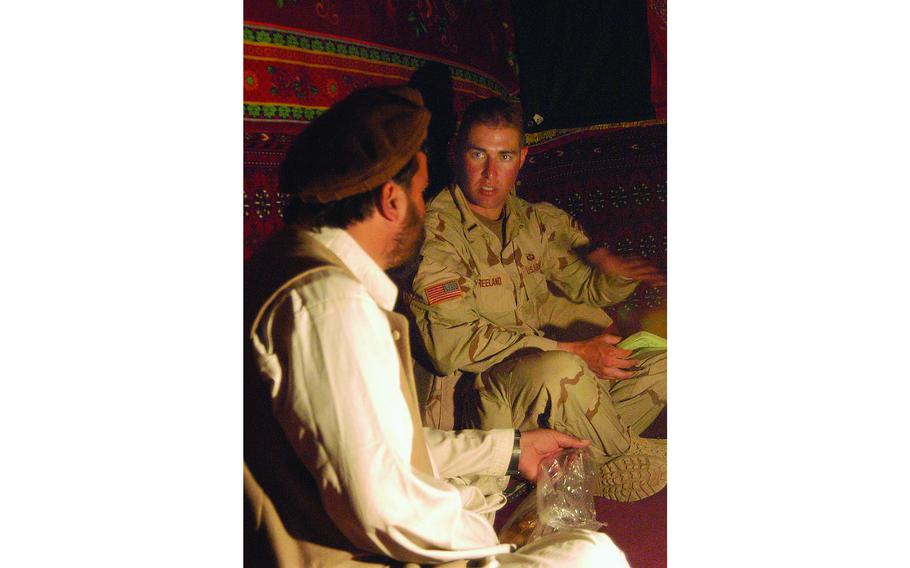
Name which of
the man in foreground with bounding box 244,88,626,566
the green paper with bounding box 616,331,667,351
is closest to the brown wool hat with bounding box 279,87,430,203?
the man in foreground with bounding box 244,88,626,566

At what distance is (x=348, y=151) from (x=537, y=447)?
99 centimetres

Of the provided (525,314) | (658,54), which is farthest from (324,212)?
(658,54)

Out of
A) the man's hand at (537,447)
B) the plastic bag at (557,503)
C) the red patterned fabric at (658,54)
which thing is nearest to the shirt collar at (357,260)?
the man's hand at (537,447)

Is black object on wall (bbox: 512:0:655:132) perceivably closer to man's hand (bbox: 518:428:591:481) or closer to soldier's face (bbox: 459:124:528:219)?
soldier's face (bbox: 459:124:528:219)

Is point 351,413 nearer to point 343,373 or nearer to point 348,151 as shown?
point 343,373

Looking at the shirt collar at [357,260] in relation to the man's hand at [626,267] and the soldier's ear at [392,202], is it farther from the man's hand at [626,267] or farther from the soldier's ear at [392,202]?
the man's hand at [626,267]

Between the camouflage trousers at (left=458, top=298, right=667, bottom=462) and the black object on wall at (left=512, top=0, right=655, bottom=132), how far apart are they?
2.20ft

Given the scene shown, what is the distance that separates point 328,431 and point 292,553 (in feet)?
1.00

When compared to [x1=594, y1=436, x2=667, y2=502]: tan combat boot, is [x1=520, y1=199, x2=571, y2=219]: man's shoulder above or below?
above

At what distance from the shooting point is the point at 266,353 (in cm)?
207

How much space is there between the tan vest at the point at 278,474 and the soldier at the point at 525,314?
0.38 metres

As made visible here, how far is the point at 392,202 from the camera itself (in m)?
2.23

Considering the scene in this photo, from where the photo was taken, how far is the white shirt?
6.65ft

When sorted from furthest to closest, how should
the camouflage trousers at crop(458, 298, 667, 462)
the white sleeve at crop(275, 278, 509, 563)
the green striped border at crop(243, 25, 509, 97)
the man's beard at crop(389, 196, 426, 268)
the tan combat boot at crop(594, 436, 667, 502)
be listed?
the tan combat boot at crop(594, 436, 667, 502) → the camouflage trousers at crop(458, 298, 667, 462) → the man's beard at crop(389, 196, 426, 268) → the green striped border at crop(243, 25, 509, 97) → the white sleeve at crop(275, 278, 509, 563)
